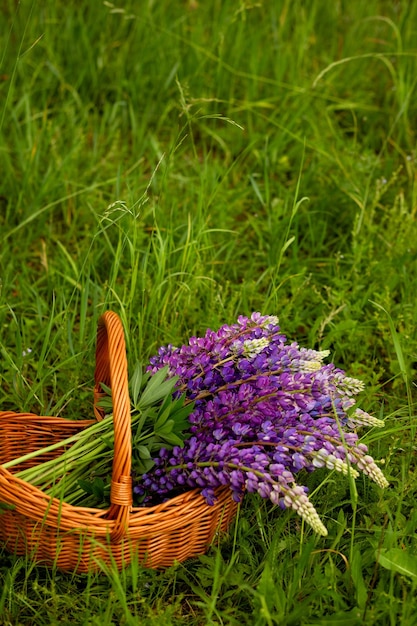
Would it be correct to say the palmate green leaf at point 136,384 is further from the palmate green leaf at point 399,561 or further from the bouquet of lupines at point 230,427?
the palmate green leaf at point 399,561

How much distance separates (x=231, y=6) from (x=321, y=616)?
2.73 m

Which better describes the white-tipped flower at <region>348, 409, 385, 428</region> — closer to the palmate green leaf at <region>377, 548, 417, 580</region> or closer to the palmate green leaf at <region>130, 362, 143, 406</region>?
the palmate green leaf at <region>377, 548, 417, 580</region>

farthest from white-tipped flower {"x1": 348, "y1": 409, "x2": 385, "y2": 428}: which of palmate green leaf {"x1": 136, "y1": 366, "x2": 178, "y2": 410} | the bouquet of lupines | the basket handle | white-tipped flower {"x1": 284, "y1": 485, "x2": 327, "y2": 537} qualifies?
the basket handle

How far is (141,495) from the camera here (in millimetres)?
1751

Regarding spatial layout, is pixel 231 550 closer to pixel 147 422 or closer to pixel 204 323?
pixel 147 422

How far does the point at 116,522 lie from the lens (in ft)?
5.23

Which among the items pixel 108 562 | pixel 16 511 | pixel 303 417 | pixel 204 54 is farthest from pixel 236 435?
pixel 204 54

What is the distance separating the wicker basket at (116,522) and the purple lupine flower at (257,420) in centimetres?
8

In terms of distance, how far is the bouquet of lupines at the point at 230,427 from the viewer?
164 cm

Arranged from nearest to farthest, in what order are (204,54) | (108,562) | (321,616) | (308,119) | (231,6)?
(321,616)
(108,562)
(308,119)
(204,54)
(231,6)

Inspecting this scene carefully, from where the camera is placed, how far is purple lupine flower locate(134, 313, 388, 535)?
1625mm

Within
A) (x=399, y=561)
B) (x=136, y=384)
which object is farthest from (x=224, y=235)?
(x=399, y=561)

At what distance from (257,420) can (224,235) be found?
3.75 ft

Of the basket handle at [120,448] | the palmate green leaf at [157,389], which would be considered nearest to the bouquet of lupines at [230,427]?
the palmate green leaf at [157,389]
